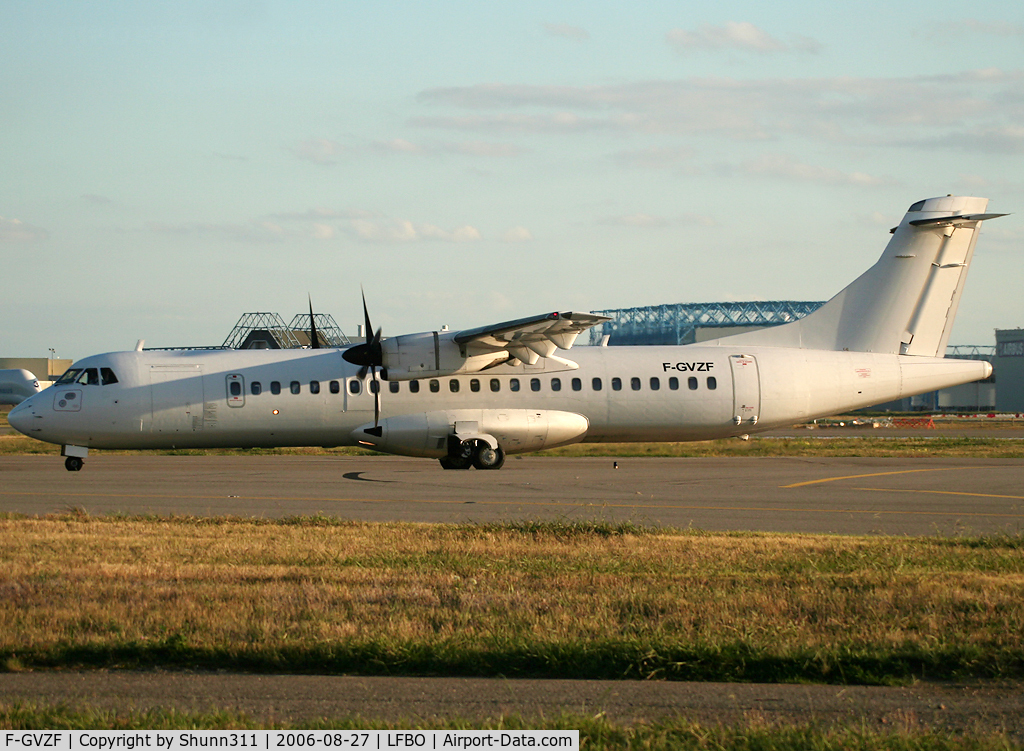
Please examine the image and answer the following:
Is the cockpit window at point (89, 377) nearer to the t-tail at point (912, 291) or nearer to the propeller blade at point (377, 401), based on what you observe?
the propeller blade at point (377, 401)

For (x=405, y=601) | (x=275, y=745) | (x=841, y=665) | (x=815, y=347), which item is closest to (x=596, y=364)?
(x=815, y=347)

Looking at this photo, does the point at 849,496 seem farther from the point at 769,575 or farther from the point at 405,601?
the point at 405,601

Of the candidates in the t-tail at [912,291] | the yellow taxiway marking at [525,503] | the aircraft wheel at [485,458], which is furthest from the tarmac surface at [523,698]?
the t-tail at [912,291]

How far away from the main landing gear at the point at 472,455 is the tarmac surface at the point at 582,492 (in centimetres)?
60

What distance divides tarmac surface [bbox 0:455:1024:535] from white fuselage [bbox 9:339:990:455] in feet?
3.58

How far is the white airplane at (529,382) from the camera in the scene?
2525 cm

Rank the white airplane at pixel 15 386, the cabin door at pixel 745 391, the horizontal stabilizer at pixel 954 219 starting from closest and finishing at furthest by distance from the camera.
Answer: the cabin door at pixel 745 391, the horizontal stabilizer at pixel 954 219, the white airplane at pixel 15 386

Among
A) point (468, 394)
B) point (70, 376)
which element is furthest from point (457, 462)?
point (70, 376)

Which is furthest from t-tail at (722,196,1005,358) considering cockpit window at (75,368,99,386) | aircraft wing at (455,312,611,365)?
cockpit window at (75,368,99,386)

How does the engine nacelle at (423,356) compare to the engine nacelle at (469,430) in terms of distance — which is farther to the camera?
the engine nacelle at (469,430)

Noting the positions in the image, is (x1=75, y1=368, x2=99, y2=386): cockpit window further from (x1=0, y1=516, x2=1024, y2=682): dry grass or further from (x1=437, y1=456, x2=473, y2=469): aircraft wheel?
(x1=0, y1=516, x2=1024, y2=682): dry grass

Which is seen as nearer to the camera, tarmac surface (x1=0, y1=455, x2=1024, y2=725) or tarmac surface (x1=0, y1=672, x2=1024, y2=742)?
tarmac surface (x1=0, y1=672, x2=1024, y2=742)

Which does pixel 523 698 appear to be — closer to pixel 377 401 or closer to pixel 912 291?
pixel 377 401

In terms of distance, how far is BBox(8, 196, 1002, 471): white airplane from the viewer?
2525 centimetres
